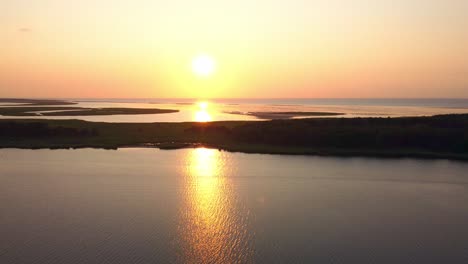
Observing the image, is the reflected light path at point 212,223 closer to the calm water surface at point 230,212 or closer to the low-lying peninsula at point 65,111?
the calm water surface at point 230,212

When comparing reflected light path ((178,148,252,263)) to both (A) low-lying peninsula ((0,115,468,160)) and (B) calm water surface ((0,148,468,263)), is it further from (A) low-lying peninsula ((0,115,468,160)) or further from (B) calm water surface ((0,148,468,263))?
(A) low-lying peninsula ((0,115,468,160))

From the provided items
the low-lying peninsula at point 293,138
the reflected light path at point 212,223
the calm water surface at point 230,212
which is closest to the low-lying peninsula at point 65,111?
the low-lying peninsula at point 293,138

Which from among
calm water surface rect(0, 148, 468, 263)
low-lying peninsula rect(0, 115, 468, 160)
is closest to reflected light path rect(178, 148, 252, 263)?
calm water surface rect(0, 148, 468, 263)

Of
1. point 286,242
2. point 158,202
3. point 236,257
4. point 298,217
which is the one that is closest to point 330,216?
point 298,217

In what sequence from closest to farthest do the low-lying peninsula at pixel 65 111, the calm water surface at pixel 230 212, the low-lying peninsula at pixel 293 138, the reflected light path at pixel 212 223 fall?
the reflected light path at pixel 212 223
the calm water surface at pixel 230 212
the low-lying peninsula at pixel 293 138
the low-lying peninsula at pixel 65 111

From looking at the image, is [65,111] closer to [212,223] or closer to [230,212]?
[230,212]
